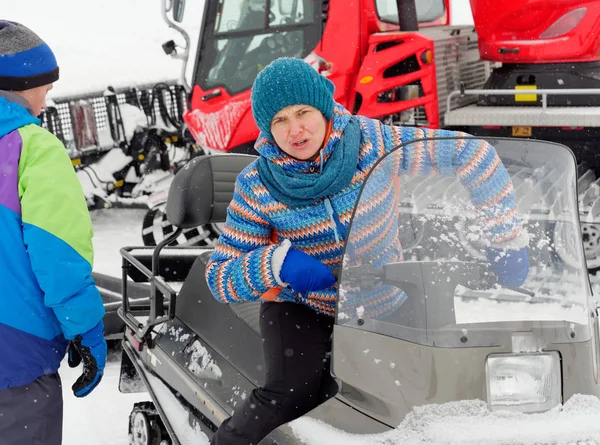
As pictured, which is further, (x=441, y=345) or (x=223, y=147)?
(x=223, y=147)

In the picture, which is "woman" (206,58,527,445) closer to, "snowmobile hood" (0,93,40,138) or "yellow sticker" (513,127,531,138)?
"snowmobile hood" (0,93,40,138)

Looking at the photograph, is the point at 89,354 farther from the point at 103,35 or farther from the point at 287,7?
the point at 103,35

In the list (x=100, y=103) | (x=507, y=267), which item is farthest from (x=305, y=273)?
(x=100, y=103)

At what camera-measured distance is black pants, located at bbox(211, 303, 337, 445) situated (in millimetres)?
2326

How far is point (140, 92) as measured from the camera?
8.45 meters

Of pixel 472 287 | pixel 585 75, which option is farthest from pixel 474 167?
pixel 585 75

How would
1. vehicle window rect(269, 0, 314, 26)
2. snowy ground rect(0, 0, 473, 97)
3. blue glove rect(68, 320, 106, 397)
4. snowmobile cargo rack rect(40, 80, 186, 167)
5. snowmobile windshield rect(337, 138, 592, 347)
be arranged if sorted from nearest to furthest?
snowmobile windshield rect(337, 138, 592, 347)
blue glove rect(68, 320, 106, 397)
vehicle window rect(269, 0, 314, 26)
snowmobile cargo rack rect(40, 80, 186, 167)
snowy ground rect(0, 0, 473, 97)

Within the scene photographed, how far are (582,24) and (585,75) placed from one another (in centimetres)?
32

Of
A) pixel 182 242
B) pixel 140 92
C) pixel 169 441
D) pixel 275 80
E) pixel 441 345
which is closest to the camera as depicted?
pixel 441 345

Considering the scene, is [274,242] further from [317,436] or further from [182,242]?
[182,242]

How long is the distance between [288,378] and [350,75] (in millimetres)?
4218

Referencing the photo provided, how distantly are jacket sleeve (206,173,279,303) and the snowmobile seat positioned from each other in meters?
0.69

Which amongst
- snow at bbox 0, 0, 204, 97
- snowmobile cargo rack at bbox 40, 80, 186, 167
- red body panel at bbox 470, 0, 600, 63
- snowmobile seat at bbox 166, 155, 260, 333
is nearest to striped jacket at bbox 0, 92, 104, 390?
snowmobile seat at bbox 166, 155, 260, 333

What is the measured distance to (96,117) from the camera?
800 cm
